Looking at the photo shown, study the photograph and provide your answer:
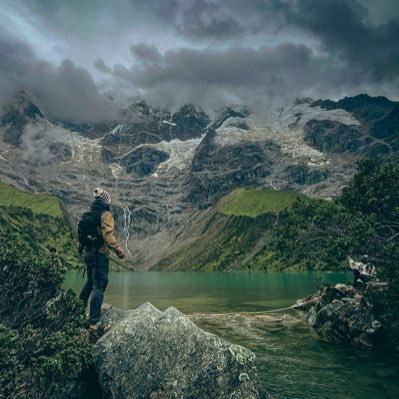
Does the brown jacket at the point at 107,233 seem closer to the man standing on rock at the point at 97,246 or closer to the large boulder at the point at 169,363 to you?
the man standing on rock at the point at 97,246

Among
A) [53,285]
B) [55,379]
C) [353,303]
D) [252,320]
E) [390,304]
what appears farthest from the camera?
[252,320]

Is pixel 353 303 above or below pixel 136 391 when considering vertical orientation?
above

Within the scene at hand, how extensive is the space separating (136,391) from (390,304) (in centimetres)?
2523

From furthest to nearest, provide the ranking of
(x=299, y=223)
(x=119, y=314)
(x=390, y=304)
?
(x=299, y=223)
(x=390, y=304)
(x=119, y=314)

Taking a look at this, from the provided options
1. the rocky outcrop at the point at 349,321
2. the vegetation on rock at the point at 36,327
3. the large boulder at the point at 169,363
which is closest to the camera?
the vegetation on rock at the point at 36,327

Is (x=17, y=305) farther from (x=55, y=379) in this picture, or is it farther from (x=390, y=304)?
(x=390, y=304)

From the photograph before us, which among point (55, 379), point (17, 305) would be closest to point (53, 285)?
point (17, 305)

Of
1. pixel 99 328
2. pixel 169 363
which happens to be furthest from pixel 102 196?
pixel 169 363

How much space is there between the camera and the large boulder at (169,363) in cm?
1536

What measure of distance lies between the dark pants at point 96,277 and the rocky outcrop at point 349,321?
24679 mm

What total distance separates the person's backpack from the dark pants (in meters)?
0.40

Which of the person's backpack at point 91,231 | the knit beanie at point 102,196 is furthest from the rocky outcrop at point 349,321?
the knit beanie at point 102,196

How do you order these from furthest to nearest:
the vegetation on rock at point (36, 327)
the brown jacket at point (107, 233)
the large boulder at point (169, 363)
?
the brown jacket at point (107, 233)
the large boulder at point (169, 363)
the vegetation on rock at point (36, 327)

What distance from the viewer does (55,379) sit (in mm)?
14297
